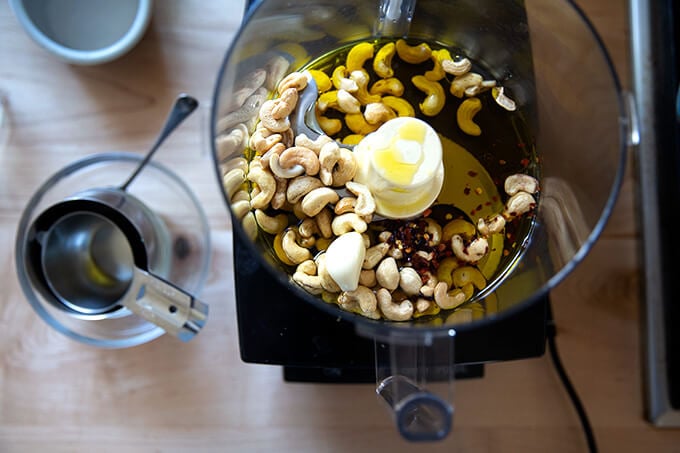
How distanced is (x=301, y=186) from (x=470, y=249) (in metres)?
0.12

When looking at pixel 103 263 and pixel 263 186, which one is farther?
pixel 103 263

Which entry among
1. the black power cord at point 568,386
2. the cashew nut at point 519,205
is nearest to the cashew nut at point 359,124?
the cashew nut at point 519,205

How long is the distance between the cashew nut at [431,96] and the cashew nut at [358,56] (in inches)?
1.6

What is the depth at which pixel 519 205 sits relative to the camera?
0.40 m

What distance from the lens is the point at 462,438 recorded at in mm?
519

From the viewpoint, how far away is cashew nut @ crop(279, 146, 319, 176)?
38 cm

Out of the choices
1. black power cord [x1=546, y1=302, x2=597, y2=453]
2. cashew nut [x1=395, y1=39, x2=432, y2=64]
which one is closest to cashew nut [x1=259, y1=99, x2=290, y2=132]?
cashew nut [x1=395, y1=39, x2=432, y2=64]

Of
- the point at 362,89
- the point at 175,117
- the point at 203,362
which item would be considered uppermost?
the point at 362,89

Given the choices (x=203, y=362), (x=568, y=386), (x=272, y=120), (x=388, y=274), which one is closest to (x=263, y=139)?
(x=272, y=120)

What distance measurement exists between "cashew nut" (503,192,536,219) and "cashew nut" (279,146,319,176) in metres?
0.13

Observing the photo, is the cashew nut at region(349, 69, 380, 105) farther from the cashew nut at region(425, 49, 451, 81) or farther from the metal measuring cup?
the metal measuring cup

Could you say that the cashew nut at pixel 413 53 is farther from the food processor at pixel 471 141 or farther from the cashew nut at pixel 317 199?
the cashew nut at pixel 317 199

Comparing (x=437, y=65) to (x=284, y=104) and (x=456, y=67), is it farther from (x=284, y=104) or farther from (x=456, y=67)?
(x=284, y=104)

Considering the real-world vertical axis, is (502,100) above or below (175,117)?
above
